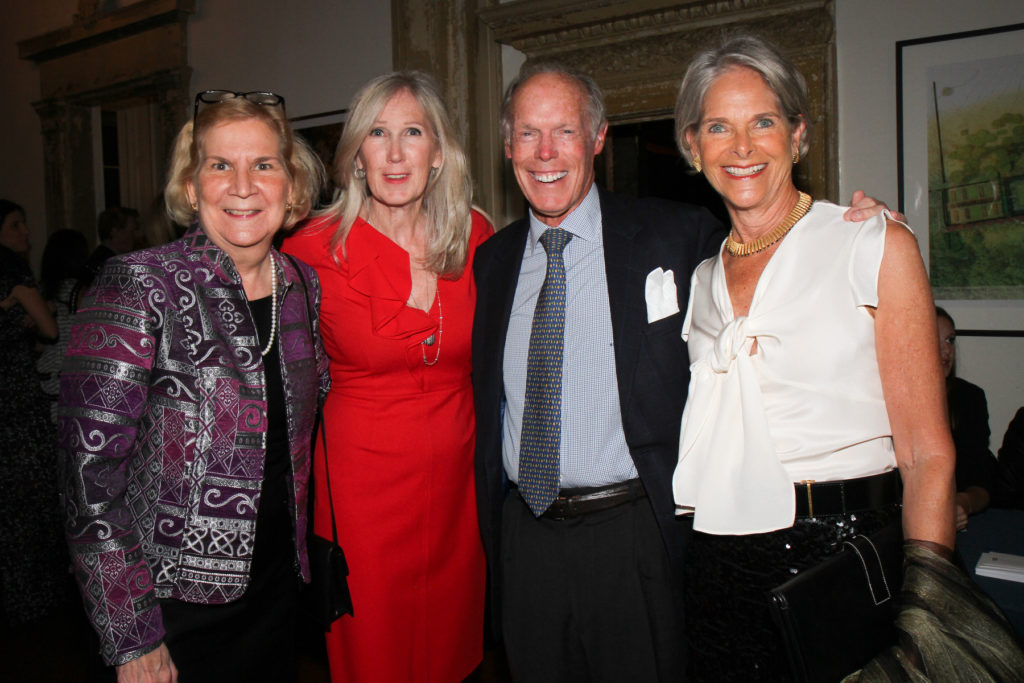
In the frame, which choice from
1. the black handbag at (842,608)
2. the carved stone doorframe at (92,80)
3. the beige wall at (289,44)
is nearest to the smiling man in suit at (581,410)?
the black handbag at (842,608)

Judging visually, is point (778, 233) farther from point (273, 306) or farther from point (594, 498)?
point (273, 306)

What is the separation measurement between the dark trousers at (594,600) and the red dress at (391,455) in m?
0.32

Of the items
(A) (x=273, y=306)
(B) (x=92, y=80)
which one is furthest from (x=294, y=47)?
(A) (x=273, y=306)

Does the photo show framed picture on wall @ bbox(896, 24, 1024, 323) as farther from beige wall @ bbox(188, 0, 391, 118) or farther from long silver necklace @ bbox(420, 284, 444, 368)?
beige wall @ bbox(188, 0, 391, 118)

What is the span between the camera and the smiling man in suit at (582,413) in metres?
1.88

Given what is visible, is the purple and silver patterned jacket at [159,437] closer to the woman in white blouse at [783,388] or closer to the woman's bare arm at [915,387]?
the woman in white blouse at [783,388]

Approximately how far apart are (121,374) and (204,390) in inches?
6.7

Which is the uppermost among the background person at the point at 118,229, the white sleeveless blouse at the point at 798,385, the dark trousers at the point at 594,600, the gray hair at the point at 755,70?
the background person at the point at 118,229

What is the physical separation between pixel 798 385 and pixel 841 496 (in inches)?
9.0

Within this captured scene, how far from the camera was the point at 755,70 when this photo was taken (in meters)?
1.62

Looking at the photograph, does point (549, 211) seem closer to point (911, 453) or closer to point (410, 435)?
point (410, 435)

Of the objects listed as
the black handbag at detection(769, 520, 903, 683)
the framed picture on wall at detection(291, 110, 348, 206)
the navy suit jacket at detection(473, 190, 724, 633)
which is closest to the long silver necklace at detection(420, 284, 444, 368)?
the navy suit jacket at detection(473, 190, 724, 633)

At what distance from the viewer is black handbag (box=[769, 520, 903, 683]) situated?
1.28m

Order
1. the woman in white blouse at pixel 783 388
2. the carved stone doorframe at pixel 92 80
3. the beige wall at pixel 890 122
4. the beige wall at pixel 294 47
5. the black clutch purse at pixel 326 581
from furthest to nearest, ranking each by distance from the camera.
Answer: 1. the carved stone doorframe at pixel 92 80
2. the beige wall at pixel 294 47
3. the beige wall at pixel 890 122
4. the black clutch purse at pixel 326 581
5. the woman in white blouse at pixel 783 388
